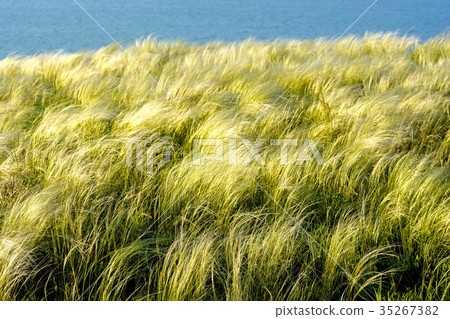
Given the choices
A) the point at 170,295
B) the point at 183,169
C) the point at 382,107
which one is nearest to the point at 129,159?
the point at 183,169

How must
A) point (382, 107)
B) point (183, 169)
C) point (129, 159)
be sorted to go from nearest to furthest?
point (183, 169) → point (129, 159) → point (382, 107)

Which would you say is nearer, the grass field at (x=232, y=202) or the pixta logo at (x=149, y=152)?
the grass field at (x=232, y=202)

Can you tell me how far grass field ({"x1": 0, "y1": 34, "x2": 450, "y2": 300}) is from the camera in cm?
186

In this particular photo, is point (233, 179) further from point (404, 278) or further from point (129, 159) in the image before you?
point (404, 278)

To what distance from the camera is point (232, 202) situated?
7.59 feet

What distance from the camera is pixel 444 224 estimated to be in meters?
2.05

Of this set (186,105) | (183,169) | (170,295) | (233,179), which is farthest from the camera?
(186,105)

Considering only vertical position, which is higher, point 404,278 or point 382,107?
point 382,107

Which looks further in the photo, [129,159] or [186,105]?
[186,105]

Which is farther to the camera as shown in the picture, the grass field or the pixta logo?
the pixta logo

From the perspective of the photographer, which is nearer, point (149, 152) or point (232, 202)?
point (232, 202)

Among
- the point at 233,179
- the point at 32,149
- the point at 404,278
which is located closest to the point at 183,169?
the point at 233,179

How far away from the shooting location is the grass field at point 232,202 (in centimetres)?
186

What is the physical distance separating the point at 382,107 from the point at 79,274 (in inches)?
106
